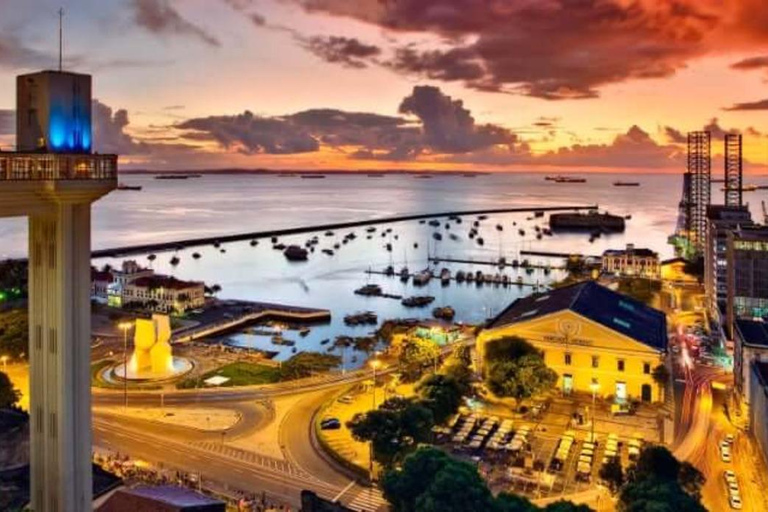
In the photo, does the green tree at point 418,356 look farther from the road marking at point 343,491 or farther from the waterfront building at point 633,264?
the waterfront building at point 633,264

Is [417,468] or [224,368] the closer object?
[417,468]

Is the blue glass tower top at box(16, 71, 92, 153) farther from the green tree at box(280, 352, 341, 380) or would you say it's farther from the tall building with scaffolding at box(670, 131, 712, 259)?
the tall building with scaffolding at box(670, 131, 712, 259)

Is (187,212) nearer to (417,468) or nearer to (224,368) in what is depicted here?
(224,368)

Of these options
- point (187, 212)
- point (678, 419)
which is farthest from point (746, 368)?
point (187, 212)

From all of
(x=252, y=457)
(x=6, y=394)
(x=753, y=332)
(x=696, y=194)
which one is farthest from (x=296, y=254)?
(x=252, y=457)

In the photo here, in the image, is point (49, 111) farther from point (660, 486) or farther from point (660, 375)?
point (660, 375)

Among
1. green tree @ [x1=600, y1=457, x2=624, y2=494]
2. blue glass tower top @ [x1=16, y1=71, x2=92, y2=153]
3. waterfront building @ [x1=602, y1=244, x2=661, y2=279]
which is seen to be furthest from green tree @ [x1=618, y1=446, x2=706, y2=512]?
waterfront building @ [x1=602, y1=244, x2=661, y2=279]

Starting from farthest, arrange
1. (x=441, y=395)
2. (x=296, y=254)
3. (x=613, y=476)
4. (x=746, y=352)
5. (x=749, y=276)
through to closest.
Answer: (x=296, y=254) < (x=749, y=276) < (x=746, y=352) < (x=441, y=395) < (x=613, y=476)

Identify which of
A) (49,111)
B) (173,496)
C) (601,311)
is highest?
(49,111)
